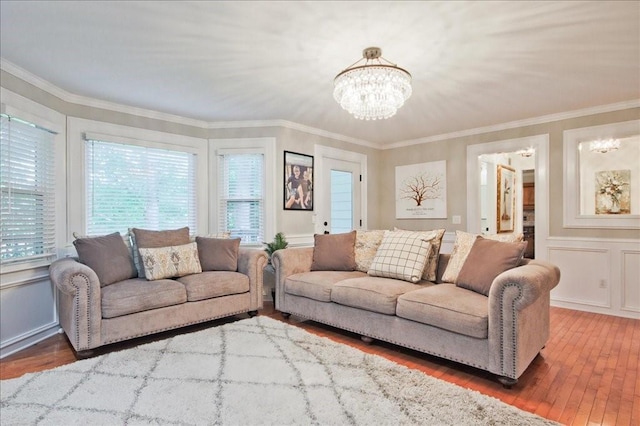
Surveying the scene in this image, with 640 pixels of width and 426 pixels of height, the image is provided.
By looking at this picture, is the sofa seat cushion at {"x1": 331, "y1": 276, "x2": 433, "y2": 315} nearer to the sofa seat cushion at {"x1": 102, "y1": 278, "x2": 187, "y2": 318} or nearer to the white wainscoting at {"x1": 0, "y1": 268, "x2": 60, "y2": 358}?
the sofa seat cushion at {"x1": 102, "y1": 278, "x2": 187, "y2": 318}

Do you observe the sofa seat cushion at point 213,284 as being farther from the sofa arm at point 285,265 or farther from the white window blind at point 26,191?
the white window blind at point 26,191

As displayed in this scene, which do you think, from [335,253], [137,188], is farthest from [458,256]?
[137,188]

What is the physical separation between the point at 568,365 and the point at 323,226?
322 centimetres

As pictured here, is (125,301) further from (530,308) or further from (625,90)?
(625,90)

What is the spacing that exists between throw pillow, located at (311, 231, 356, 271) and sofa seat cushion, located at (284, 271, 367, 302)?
10 cm

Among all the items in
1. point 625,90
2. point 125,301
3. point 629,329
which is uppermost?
point 625,90

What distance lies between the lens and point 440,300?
8.21 ft

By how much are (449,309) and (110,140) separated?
12.3 ft

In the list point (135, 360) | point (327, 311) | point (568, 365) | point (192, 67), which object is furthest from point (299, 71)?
point (568, 365)

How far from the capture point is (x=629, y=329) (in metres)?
3.36

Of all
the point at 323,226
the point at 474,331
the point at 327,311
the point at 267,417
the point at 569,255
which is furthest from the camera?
the point at 323,226

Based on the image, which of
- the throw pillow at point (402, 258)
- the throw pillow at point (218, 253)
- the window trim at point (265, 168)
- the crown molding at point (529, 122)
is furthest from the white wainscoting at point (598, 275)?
the throw pillow at point (218, 253)

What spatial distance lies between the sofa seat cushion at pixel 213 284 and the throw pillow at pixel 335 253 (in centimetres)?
80

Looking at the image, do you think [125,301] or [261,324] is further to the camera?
[261,324]
